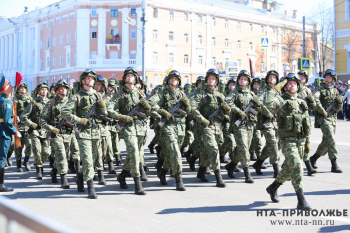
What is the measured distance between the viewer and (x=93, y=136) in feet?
26.8

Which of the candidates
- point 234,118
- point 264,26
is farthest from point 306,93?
point 264,26

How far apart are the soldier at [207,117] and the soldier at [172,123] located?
311 millimetres

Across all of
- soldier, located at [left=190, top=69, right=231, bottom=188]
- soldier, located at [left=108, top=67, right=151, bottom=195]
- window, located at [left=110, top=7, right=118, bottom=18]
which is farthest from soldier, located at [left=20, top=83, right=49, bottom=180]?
window, located at [left=110, top=7, right=118, bottom=18]

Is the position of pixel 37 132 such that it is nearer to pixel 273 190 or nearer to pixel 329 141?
pixel 273 190

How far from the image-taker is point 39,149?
1041 cm

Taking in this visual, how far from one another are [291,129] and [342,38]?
3260 cm

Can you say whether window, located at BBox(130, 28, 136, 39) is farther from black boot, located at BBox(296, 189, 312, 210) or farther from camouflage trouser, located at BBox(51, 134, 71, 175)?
black boot, located at BBox(296, 189, 312, 210)

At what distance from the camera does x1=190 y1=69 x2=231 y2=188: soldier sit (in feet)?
28.5

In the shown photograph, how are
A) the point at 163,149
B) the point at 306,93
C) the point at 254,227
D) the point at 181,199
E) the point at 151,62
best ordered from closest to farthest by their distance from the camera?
the point at 254,227, the point at 181,199, the point at 163,149, the point at 306,93, the point at 151,62

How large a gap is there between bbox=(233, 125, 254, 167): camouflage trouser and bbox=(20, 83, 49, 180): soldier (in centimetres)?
418

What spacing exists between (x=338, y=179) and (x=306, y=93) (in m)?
2.07

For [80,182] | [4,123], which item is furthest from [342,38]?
[4,123]

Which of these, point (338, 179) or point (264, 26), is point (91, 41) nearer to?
point (264, 26)

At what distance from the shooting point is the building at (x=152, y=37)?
58375 millimetres
